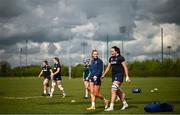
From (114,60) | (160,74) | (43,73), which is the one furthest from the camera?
(160,74)

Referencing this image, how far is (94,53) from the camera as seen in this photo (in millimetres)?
16688

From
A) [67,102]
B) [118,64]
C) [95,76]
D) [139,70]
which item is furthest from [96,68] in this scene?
[139,70]

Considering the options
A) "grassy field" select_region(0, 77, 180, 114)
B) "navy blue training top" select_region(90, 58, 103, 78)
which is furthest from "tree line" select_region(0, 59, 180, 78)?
"navy blue training top" select_region(90, 58, 103, 78)

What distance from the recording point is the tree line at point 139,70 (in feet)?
376

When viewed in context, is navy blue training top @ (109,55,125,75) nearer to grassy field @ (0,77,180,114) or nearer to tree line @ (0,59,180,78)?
grassy field @ (0,77,180,114)

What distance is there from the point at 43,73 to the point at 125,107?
11403 millimetres

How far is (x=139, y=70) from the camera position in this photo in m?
130

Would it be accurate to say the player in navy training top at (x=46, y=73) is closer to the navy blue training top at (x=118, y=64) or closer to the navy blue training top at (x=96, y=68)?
the navy blue training top at (x=96, y=68)

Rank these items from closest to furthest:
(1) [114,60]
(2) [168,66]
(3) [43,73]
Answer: (1) [114,60] < (3) [43,73] < (2) [168,66]

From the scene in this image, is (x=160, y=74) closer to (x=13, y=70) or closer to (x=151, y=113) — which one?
(x=13, y=70)

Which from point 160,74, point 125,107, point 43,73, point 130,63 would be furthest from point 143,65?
point 125,107

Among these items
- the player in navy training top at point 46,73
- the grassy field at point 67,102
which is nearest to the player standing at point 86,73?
the grassy field at point 67,102

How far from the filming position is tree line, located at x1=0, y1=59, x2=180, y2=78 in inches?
4513

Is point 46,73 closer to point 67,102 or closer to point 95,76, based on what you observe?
point 67,102
